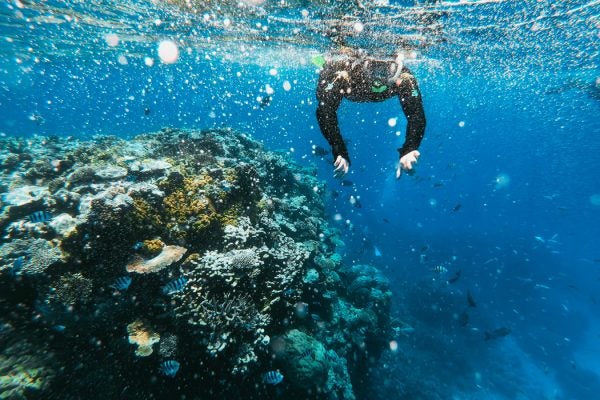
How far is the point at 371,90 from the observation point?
179 inches

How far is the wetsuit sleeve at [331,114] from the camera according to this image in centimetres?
361

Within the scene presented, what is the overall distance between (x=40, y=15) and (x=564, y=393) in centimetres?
4272

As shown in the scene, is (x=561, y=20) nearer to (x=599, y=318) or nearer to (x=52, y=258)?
(x=52, y=258)

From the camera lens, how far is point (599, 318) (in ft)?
107

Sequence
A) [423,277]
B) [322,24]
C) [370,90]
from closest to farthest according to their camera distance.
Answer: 1. [370,90]
2. [322,24]
3. [423,277]

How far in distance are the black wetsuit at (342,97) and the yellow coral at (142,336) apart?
413 centimetres

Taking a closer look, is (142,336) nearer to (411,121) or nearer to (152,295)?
(152,295)

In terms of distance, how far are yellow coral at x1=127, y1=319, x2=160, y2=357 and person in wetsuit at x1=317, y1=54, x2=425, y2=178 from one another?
13.3 feet

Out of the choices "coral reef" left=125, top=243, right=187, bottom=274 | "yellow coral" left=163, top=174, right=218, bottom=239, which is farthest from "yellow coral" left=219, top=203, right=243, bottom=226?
"coral reef" left=125, top=243, right=187, bottom=274

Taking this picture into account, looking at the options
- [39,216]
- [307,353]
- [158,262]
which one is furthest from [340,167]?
[39,216]

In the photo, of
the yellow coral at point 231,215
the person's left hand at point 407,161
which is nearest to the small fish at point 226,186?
the yellow coral at point 231,215

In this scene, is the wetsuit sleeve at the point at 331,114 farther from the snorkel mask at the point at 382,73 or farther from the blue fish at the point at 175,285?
the blue fish at the point at 175,285

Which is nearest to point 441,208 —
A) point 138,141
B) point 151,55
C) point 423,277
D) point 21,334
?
point 423,277

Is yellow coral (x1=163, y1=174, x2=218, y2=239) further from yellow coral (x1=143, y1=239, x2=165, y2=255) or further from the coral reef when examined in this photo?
the coral reef
